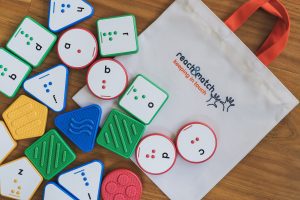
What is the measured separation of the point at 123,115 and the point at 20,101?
7.3 inches

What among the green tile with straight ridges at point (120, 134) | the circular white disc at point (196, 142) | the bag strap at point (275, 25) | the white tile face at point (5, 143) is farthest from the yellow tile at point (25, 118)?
the bag strap at point (275, 25)

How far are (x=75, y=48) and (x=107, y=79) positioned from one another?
0.26 ft

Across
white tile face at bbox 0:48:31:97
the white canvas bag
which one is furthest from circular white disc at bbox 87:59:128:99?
white tile face at bbox 0:48:31:97

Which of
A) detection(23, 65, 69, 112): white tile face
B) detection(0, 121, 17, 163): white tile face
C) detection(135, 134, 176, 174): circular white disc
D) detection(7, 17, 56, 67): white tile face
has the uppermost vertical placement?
detection(7, 17, 56, 67): white tile face

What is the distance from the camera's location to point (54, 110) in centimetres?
59

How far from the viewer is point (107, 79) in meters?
0.58

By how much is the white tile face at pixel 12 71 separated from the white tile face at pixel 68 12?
86 mm

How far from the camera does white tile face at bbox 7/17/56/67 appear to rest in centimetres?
58

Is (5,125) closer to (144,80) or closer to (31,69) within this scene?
(31,69)

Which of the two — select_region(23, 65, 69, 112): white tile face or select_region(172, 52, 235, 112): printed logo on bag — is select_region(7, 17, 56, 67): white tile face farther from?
select_region(172, 52, 235, 112): printed logo on bag

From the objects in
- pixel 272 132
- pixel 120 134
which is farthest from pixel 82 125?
pixel 272 132

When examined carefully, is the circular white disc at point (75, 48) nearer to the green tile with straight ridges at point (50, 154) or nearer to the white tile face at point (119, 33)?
the white tile face at point (119, 33)

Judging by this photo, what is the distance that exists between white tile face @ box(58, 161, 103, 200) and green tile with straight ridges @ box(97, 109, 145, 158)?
0.04m

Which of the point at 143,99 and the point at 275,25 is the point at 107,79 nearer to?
the point at 143,99
